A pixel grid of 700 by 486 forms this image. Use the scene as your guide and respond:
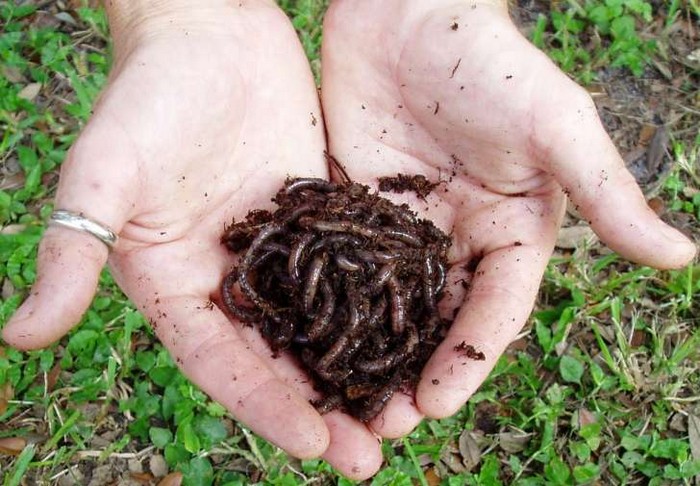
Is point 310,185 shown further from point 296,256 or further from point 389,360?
point 389,360

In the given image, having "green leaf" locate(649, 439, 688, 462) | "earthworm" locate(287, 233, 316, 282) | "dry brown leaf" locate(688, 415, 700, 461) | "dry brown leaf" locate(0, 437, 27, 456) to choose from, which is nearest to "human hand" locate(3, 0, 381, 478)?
"earthworm" locate(287, 233, 316, 282)

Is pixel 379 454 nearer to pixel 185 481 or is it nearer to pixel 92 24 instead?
pixel 185 481

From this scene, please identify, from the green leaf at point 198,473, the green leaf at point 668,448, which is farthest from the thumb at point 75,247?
the green leaf at point 668,448

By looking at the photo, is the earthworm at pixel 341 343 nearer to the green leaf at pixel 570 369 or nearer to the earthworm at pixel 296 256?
the earthworm at pixel 296 256

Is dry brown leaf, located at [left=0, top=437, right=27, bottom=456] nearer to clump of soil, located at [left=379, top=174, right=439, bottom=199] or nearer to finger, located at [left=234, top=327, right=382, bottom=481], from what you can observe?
finger, located at [left=234, top=327, right=382, bottom=481]

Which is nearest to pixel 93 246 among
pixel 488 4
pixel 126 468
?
pixel 126 468
